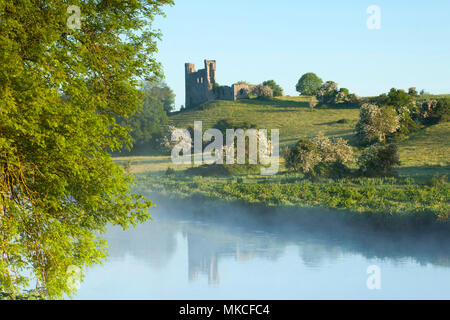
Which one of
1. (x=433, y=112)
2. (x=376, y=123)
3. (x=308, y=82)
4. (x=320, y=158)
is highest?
(x=308, y=82)

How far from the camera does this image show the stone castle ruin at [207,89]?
90.2m

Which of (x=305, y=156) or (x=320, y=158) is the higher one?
(x=305, y=156)

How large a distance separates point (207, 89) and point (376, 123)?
53.6 meters

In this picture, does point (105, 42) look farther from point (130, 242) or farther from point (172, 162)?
point (172, 162)

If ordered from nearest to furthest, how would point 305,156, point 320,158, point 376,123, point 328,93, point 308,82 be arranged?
point 305,156 → point 320,158 → point 376,123 → point 328,93 → point 308,82

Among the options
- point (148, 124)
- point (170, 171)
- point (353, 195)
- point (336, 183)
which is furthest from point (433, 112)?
→ point (148, 124)

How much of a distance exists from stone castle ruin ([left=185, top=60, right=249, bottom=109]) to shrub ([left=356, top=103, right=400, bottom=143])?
4418 cm

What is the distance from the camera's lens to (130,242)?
29.1 m

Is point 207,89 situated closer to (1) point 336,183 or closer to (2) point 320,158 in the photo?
(2) point 320,158

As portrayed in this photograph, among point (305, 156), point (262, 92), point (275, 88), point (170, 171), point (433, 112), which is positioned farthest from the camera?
point (275, 88)

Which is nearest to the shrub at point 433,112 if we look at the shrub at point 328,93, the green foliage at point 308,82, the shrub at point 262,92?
the shrub at point 328,93

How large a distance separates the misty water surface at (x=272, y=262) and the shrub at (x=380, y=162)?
7.81 metres

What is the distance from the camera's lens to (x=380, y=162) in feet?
110
